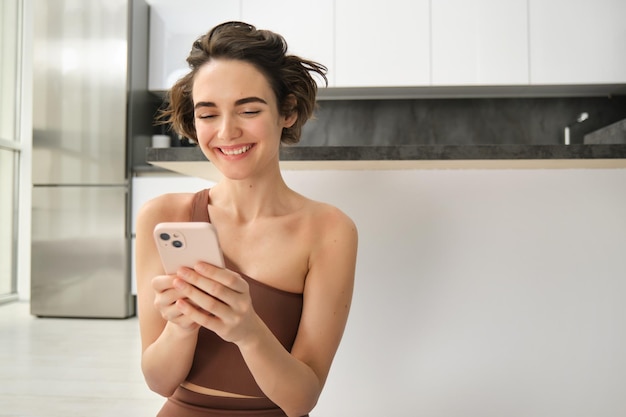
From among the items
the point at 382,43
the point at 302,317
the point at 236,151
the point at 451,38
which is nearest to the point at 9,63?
the point at 382,43

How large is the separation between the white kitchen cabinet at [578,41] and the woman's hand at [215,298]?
133 inches

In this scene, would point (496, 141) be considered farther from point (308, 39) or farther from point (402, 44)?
point (308, 39)

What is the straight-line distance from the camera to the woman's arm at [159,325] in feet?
2.71

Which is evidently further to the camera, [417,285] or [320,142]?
[320,142]

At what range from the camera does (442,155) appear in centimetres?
111

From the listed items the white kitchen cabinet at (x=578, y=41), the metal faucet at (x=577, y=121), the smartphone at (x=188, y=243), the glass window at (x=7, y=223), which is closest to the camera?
the smartphone at (x=188, y=243)

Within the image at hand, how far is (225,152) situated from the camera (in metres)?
0.89

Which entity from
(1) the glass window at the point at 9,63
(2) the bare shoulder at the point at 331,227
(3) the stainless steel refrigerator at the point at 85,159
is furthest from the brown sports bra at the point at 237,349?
(1) the glass window at the point at 9,63

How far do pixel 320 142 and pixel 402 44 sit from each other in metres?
0.90

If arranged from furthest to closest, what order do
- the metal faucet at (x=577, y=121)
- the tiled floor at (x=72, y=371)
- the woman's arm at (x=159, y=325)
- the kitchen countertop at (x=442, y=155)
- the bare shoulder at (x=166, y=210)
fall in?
the metal faucet at (x=577, y=121), the tiled floor at (x=72, y=371), the kitchen countertop at (x=442, y=155), the bare shoulder at (x=166, y=210), the woman's arm at (x=159, y=325)

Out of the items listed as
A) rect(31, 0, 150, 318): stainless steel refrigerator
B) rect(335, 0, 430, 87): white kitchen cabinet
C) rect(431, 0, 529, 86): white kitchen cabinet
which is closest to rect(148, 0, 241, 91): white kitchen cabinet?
rect(31, 0, 150, 318): stainless steel refrigerator

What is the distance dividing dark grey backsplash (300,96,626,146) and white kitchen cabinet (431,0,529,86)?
361mm

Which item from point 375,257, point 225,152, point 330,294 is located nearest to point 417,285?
point 375,257

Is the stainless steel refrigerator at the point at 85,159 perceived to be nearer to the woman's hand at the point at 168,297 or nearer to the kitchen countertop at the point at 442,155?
the kitchen countertop at the point at 442,155
